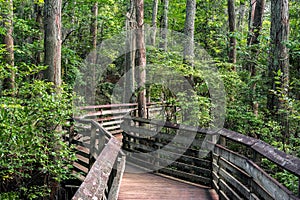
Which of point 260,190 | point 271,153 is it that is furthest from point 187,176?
point 271,153

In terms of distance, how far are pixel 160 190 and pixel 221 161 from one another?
53.8 inches

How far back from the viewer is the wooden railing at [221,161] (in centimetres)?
286

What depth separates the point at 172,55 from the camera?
1020 centimetres

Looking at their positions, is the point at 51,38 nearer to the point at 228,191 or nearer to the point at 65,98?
the point at 65,98

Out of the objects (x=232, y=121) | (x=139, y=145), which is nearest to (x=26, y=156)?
(x=139, y=145)

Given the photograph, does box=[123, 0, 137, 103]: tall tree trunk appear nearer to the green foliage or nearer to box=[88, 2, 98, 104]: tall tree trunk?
box=[88, 2, 98, 104]: tall tree trunk

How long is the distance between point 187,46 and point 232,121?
3129 millimetres

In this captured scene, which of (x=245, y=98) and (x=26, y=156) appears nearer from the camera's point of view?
(x=26, y=156)

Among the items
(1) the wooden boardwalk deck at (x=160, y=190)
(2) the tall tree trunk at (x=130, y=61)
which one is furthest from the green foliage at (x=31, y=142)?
(2) the tall tree trunk at (x=130, y=61)

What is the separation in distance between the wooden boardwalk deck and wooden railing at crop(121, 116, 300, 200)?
236mm

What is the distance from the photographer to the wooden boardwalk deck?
5.14 m

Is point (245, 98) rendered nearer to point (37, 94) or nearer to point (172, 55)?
point (172, 55)

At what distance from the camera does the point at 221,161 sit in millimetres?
→ 4992

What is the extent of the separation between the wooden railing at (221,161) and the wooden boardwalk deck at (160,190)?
24cm
